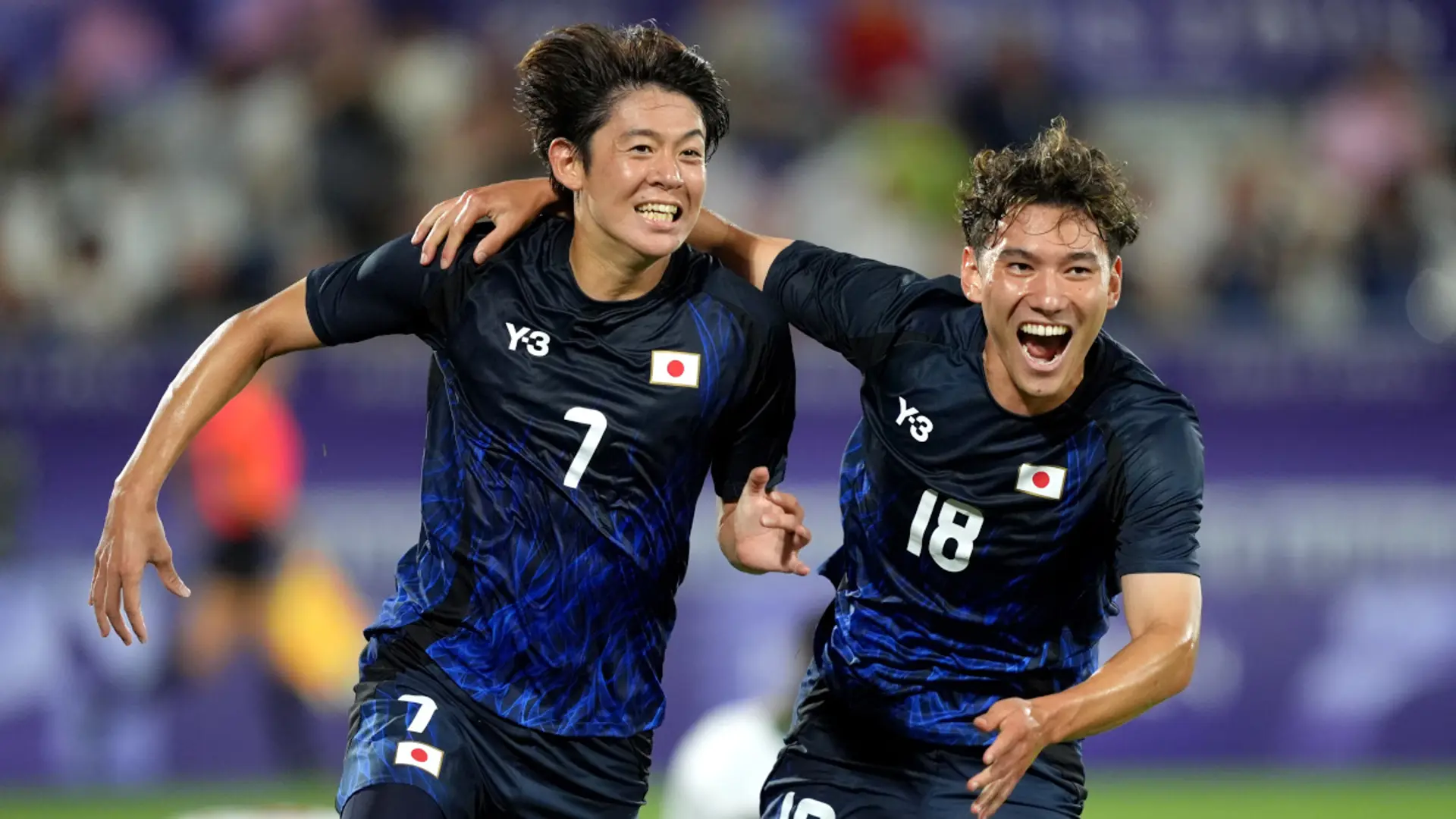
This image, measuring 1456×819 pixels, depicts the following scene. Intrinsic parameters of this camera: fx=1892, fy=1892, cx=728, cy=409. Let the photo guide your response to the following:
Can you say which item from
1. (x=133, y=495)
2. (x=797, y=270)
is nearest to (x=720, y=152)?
(x=797, y=270)

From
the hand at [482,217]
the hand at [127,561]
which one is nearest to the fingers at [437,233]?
the hand at [482,217]

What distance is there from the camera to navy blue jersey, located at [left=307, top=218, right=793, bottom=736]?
485cm

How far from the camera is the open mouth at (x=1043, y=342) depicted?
15.3 feet

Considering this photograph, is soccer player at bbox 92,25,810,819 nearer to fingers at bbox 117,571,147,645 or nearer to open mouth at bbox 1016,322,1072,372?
fingers at bbox 117,571,147,645

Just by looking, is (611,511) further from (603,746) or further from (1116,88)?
(1116,88)

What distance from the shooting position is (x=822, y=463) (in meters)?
10.5

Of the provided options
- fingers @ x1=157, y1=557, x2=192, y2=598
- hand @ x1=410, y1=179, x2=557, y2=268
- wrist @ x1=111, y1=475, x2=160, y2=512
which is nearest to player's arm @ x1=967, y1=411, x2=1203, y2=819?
hand @ x1=410, y1=179, x2=557, y2=268

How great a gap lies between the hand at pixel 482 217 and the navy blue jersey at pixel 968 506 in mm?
789

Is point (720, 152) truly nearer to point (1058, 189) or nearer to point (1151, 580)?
point (1058, 189)

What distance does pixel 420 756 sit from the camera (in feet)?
15.3

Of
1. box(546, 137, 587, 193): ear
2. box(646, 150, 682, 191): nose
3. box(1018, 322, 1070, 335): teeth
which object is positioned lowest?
box(1018, 322, 1070, 335): teeth

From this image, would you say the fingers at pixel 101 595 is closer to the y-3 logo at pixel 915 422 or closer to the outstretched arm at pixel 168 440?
the outstretched arm at pixel 168 440

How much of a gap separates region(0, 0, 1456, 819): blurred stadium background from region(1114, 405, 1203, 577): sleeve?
4620 mm

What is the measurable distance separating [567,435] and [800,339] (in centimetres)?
592
